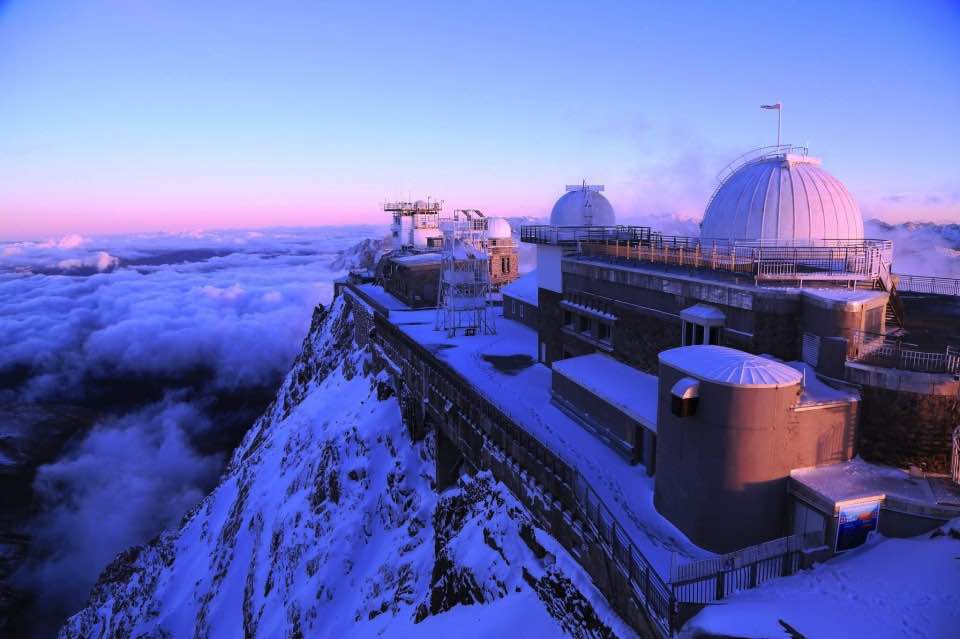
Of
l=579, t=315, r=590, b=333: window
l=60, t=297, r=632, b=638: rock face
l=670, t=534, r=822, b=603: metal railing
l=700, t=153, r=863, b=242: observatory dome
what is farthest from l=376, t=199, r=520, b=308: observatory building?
l=670, t=534, r=822, b=603: metal railing

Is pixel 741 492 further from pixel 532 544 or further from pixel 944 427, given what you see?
pixel 532 544

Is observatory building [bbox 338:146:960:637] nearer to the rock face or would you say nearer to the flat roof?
the flat roof

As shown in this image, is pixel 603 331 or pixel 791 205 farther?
pixel 603 331

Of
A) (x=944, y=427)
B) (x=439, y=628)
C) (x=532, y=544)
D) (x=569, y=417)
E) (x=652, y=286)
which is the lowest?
(x=439, y=628)

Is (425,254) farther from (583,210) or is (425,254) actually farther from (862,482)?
(862,482)

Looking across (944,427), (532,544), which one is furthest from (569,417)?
(944,427)

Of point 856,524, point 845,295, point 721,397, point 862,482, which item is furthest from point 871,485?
point 845,295

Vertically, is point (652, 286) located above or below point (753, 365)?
above
